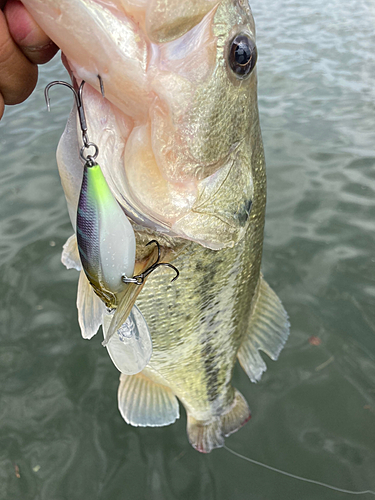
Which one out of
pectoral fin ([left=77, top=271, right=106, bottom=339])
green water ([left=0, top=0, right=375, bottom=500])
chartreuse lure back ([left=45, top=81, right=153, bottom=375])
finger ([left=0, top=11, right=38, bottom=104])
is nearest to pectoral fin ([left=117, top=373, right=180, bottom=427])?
green water ([left=0, top=0, right=375, bottom=500])

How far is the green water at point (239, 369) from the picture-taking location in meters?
2.16

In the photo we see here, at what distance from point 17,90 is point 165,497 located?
2.05m

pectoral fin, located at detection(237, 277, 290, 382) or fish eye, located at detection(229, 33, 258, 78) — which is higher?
fish eye, located at detection(229, 33, 258, 78)

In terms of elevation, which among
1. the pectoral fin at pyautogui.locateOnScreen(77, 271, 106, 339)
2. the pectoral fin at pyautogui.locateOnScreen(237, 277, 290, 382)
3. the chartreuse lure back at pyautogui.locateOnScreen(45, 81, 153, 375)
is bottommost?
the pectoral fin at pyautogui.locateOnScreen(237, 277, 290, 382)

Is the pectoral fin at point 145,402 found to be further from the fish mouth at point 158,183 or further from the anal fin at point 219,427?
the fish mouth at point 158,183

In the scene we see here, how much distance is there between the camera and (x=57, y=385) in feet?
8.06

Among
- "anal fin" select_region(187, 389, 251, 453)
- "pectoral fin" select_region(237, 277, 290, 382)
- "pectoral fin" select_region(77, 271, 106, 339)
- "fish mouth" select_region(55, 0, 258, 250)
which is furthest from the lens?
"anal fin" select_region(187, 389, 251, 453)

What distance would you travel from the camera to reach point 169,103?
962 mm

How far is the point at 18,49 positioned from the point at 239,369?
2.27m

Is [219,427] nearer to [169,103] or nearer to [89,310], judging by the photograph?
[89,310]

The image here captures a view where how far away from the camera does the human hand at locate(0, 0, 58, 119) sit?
808 millimetres

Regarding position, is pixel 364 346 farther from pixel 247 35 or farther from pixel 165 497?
pixel 247 35

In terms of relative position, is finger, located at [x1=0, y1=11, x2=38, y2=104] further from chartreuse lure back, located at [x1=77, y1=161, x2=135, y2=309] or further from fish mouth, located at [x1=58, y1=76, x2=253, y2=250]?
chartreuse lure back, located at [x1=77, y1=161, x2=135, y2=309]

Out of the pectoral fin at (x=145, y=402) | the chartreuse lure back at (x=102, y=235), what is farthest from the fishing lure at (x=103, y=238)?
the pectoral fin at (x=145, y=402)
